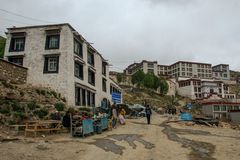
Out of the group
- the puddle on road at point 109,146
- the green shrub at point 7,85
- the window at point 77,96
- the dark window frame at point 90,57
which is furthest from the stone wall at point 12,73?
the puddle on road at point 109,146

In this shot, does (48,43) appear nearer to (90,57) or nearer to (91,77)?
(90,57)

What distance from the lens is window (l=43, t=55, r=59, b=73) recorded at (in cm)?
2988

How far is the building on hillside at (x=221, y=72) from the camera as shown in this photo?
148 meters

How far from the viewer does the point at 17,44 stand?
31.9 metres

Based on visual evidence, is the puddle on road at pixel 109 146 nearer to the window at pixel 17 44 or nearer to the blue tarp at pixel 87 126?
the blue tarp at pixel 87 126

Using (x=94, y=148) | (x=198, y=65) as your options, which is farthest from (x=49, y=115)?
(x=198, y=65)

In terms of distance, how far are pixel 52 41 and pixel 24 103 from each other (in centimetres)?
1115

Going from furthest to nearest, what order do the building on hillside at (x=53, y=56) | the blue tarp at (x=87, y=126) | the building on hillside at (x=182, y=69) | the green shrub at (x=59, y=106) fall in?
1. the building on hillside at (x=182, y=69)
2. the building on hillside at (x=53, y=56)
3. the green shrub at (x=59, y=106)
4. the blue tarp at (x=87, y=126)

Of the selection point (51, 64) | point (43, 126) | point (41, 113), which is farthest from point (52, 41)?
point (43, 126)

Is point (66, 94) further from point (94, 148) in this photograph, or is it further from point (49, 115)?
point (94, 148)

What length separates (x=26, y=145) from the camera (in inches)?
551

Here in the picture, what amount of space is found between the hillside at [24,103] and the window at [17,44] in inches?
299

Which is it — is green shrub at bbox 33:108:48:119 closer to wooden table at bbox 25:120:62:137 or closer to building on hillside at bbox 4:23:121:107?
wooden table at bbox 25:120:62:137

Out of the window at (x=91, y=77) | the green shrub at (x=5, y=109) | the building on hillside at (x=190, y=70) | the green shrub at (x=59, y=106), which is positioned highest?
the building on hillside at (x=190, y=70)
